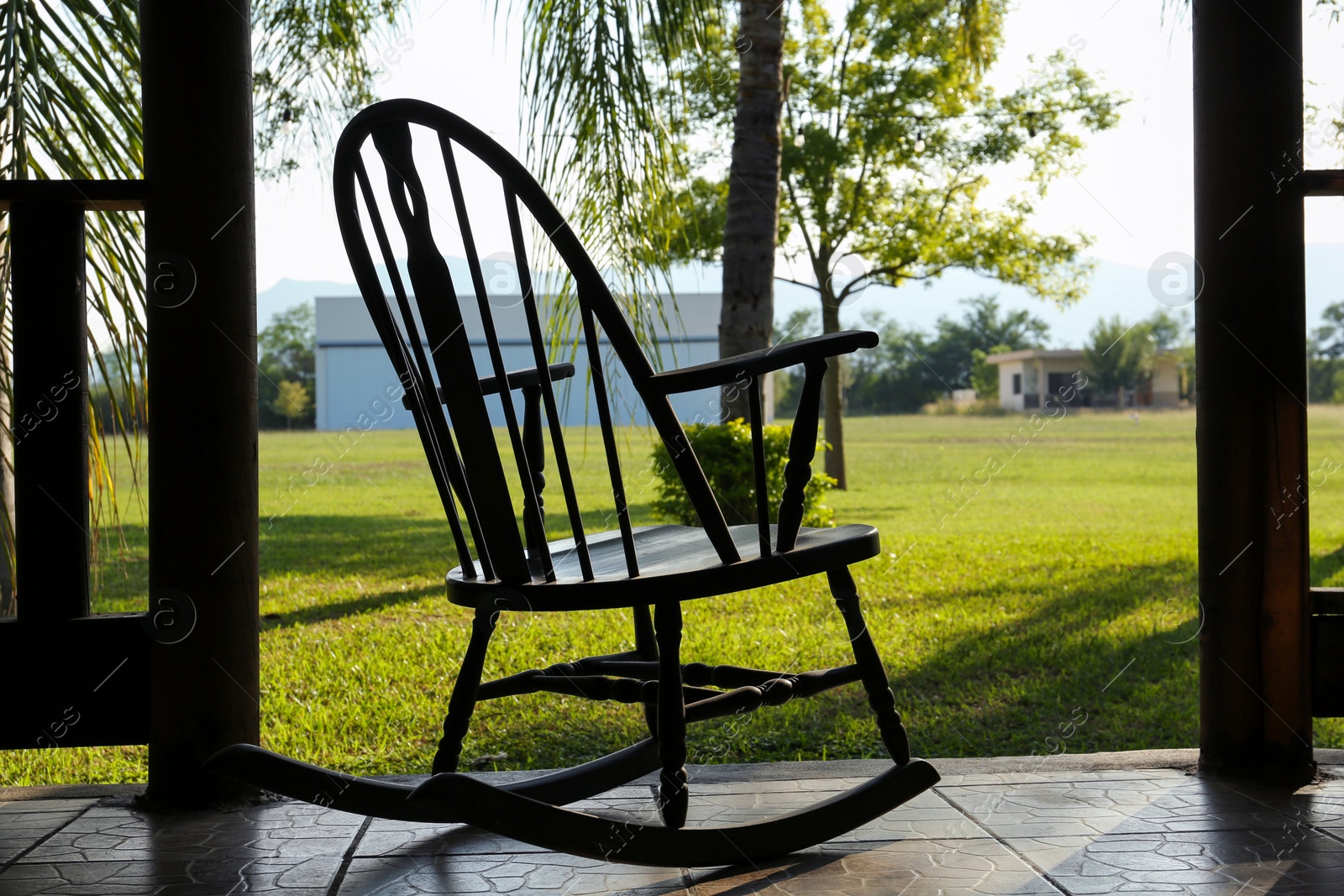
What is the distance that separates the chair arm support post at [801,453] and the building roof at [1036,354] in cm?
3696

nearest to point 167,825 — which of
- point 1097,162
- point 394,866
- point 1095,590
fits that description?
point 394,866

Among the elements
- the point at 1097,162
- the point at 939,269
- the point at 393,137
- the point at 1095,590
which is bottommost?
the point at 1095,590

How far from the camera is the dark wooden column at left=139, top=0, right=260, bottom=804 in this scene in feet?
5.27

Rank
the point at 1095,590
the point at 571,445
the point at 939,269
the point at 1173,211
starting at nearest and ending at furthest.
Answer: the point at 1173,211, the point at 1095,590, the point at 939,269, the point at 571,445

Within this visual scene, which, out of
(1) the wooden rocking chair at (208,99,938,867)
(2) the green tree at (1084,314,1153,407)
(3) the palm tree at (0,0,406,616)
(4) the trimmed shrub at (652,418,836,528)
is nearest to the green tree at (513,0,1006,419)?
(4) the trimmed shrub at (652,418,836,528)

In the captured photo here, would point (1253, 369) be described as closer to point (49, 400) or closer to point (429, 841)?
point (429, 841)

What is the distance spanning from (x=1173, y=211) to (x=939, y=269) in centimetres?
933

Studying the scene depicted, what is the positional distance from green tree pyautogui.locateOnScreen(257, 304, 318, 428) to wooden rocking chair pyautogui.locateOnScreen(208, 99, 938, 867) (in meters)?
25.0

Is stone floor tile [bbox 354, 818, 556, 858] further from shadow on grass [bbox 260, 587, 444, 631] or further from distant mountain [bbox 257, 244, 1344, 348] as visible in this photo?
shadow on grass [bbox 260, 587, 444, 631]

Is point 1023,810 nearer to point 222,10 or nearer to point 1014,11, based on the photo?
point 222,10

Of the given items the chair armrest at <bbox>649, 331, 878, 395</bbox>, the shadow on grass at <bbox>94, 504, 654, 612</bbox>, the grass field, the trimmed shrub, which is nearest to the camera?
the chair armrest at <bbox>649, 331, 878, 395</bbox>

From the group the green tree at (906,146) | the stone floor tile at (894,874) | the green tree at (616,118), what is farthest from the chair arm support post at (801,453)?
the green tree at (906,146)

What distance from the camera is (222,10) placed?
162 centimetres

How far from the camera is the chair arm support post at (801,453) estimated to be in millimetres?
1217
